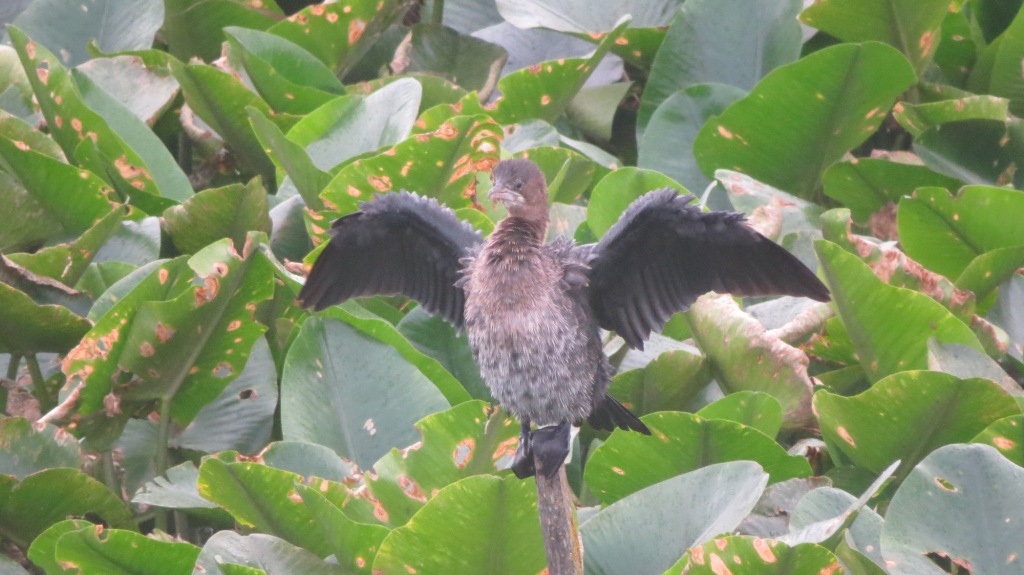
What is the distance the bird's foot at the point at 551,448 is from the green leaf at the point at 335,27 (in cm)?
145

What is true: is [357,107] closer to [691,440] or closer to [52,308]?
[52,308]

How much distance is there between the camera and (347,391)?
187 cm

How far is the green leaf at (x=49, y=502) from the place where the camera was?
1770mm

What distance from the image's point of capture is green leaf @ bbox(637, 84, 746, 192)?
7.96 feet

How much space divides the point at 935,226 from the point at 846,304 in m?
0.36

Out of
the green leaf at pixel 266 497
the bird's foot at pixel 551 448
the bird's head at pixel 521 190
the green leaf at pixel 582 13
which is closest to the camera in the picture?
the bird's foot at pixel 551 448

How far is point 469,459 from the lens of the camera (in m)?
1.70

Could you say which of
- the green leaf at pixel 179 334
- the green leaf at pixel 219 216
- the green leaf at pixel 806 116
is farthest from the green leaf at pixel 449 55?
the green leaf at pixel 179 334

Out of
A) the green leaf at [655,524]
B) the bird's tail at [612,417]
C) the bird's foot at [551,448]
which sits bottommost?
the green leaf at [655,524]

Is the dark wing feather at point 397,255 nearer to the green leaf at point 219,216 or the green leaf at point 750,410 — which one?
the green leaf at point 750,410

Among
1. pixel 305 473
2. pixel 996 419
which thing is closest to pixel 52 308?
pixel 305 473

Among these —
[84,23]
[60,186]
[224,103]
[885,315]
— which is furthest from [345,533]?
[84,23]

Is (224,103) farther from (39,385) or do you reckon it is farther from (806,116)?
(806,116)

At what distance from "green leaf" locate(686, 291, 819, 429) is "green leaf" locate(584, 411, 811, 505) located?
0.12m
